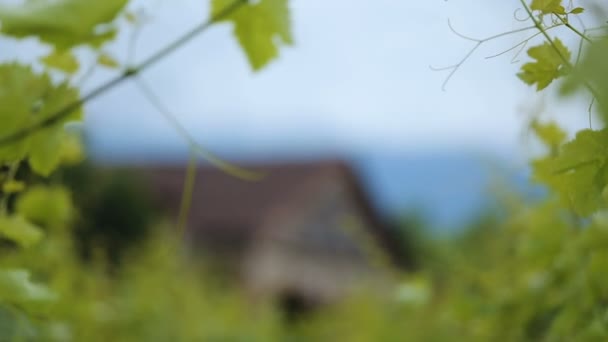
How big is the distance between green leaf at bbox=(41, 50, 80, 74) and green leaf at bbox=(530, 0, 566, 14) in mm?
345

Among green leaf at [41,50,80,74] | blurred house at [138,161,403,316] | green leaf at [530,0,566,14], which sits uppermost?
green leaf at [41,50,80,74]

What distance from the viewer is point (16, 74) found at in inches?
16.6

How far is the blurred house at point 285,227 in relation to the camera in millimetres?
7215

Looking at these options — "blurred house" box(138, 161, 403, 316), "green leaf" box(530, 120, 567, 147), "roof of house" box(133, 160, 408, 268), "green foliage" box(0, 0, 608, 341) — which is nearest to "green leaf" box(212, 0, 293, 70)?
"green foliage" box(0, 0, 608, 341)

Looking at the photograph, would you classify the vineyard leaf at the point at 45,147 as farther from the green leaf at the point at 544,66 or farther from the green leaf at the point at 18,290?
the green leaf at the point at 544,66

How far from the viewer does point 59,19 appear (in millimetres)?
338

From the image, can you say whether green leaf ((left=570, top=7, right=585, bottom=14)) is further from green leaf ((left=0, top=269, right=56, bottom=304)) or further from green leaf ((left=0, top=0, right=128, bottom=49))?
green leaf ((left=0, top=269, right=56, bottom=304))

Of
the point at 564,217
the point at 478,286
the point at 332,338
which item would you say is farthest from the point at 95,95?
the point at 332,338

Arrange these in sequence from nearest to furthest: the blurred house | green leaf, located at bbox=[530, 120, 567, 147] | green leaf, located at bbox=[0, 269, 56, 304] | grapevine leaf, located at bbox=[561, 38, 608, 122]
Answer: grapevine leaf, located at bbox=[561, 38, 608, 122] → green leaf, located at bbox=[0, 269, 56, 304] → green leaf, located at bbox=[530, 120, 567, 147] → the blurred house

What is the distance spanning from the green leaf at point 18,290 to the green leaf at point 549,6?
1.02ft

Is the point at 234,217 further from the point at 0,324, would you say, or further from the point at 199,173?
the point at 0,324

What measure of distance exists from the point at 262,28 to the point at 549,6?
0.19 m

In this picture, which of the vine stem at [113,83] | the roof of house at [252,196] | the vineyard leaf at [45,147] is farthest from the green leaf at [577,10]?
the roof of house at [252,196]

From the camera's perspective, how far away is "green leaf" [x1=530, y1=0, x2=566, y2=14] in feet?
1.11
